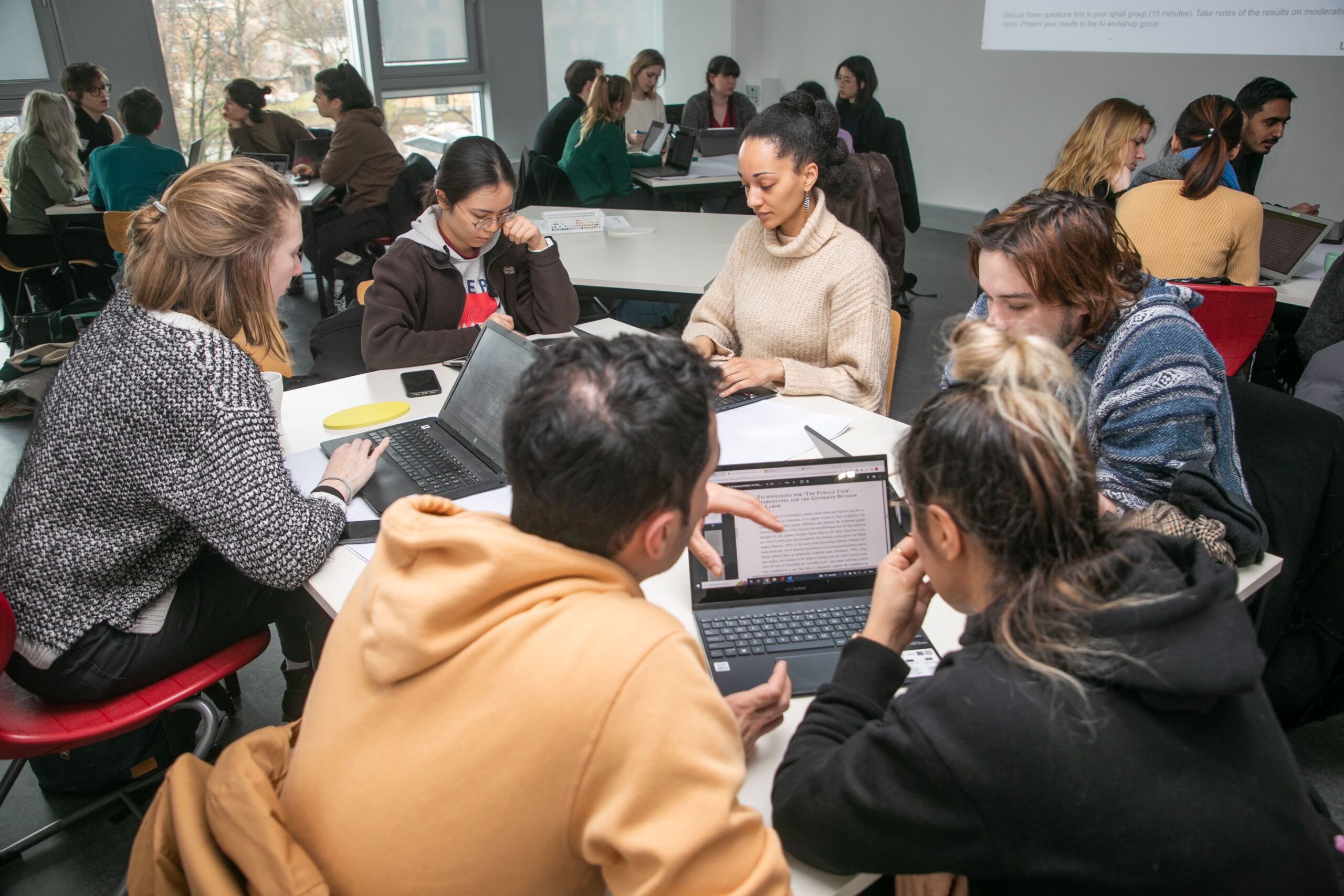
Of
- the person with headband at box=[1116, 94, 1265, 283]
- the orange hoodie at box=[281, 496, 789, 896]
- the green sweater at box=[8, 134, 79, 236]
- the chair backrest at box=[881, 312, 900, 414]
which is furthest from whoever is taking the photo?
the green sweater at box=[8, 134, 79, 236]

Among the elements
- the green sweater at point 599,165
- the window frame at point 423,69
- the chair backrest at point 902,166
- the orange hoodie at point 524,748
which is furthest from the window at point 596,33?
the orange hoodie at point 524,748

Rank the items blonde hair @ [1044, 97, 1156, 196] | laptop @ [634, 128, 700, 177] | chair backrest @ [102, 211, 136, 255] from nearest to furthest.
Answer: blonde hair @ [1044, 97, 1156, 196] < chair backrest @ [102, 211, 136, 255] < laptop @ [634, 128, 700, 177]

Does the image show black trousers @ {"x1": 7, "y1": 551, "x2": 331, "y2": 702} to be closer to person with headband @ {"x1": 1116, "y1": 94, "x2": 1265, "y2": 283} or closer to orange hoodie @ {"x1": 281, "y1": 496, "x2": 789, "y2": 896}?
orange hoodie @ {"x1": 281, "y1": 496, "x2": 789, "y2": 896}

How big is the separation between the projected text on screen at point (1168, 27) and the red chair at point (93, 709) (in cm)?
547

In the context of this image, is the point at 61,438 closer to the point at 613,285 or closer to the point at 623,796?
the point at 623,796

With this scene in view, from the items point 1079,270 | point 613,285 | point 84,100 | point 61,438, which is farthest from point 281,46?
point 1079,270

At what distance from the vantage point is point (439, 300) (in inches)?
96.5

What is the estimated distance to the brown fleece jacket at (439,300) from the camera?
7.60 feet

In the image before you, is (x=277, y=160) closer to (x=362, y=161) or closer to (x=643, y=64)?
(x=362, y=161)

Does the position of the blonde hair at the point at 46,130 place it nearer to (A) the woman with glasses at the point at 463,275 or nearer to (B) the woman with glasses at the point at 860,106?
(A) the woman with glasses at the point at 463,275

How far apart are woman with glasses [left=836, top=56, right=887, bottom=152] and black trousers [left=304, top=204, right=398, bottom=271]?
3.04 meters

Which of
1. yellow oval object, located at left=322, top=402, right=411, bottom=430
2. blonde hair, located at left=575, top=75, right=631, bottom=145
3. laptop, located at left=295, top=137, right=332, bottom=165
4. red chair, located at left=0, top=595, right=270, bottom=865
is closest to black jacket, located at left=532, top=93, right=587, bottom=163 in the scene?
blonde hair, located at left=575, top=75, right=631, bottom=145

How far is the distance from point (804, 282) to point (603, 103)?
3329mm

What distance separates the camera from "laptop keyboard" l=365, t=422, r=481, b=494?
1.67m
